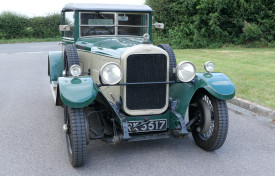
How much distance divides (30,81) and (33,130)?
4253 mm

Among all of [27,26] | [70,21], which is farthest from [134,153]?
[27,26]

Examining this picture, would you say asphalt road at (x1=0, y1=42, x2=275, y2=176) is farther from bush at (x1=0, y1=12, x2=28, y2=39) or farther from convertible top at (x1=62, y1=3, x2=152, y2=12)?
bush at (x1=0, y1=12, x2=28, y2=39)

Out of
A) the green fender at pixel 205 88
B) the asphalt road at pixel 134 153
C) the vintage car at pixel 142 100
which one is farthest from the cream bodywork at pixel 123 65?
the asphalt road at pixel 134 153

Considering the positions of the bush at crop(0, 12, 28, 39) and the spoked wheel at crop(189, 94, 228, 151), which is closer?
the spoked wheel at crop(189, 94, 228, 151)

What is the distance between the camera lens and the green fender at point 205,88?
3725 mm

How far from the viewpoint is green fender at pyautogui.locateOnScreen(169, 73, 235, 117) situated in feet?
12.2

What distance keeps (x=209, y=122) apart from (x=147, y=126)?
777mm

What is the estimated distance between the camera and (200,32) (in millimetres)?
16828

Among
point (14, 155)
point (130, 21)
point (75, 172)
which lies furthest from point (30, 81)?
point (75, 172)

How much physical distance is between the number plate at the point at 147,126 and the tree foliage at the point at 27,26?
2580 centimetres

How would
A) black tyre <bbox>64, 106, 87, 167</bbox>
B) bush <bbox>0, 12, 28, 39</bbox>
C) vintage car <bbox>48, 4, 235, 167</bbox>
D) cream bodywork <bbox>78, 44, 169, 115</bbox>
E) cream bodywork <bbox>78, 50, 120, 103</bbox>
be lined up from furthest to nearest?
bush <bbox>0, 12, 28, 39</bbox> → cream bodywork <bbox>78, 50, 120, 103</bbox> → cream bodywork <bbox>78, 44, 169, 115</bbox> → vintage car <bbox>48, 4, 235, 167</bbox> → black tyre <bbox>64, 106, 87, 167</bbox>

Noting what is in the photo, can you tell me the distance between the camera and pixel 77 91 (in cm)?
343

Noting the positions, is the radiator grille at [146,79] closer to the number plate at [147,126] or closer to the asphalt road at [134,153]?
the number plate at [147,126]

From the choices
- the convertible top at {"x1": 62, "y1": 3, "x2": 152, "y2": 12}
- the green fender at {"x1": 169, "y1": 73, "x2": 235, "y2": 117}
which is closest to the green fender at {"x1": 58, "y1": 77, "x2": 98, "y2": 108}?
the green fender at {"x1": 169, "y1": 73, "x2": 235, "y2": 117}
